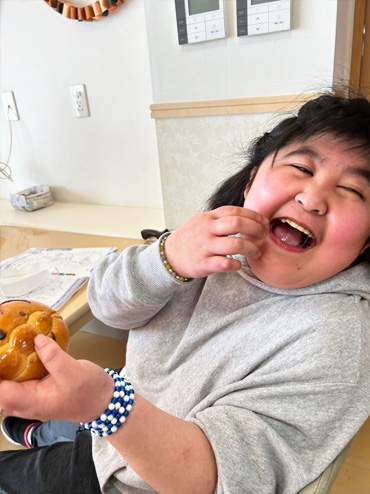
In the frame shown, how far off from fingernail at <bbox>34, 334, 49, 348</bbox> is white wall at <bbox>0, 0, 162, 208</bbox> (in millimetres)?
1306

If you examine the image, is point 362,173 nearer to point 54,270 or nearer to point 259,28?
point 259,28

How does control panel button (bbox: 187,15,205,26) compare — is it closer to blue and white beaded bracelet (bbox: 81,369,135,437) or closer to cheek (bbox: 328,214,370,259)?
cheek (bbox: 328,214,370,259)

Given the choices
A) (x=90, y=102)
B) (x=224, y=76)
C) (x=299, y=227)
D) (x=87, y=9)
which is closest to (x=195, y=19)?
(x=224, y=76)

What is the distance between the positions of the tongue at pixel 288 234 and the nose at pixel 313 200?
10 centimetres

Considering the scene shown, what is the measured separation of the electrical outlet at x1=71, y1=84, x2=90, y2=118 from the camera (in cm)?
173

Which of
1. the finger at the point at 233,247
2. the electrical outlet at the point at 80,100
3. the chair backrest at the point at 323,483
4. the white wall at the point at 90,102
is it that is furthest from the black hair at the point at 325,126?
the electrical outlet at the point at 80,100

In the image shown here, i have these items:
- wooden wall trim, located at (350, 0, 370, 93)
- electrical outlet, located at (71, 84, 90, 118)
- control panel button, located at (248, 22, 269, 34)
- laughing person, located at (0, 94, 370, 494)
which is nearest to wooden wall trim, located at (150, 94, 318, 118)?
control panel button, located at (248, 22, 269, 34)

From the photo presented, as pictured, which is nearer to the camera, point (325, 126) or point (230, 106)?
point (325, 126)

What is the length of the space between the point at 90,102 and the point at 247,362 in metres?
1.49

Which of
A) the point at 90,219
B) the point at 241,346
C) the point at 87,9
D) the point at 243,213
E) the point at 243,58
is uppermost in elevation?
the point at 87,9

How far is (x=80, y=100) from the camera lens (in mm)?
1749

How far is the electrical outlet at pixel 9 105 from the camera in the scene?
1.92 metres

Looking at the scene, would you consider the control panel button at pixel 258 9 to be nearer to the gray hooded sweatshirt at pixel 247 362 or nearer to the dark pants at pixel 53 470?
the gray hooded sweatshirt at pixel 247 362

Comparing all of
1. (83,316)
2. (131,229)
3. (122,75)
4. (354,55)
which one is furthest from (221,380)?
(354,55)
